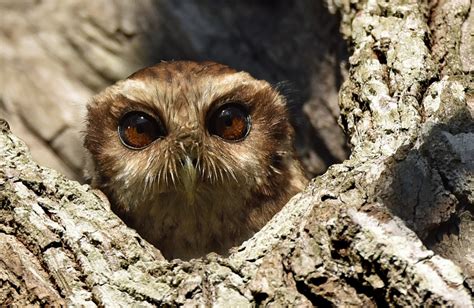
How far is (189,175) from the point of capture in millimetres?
3855

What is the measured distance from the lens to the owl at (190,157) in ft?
13.0

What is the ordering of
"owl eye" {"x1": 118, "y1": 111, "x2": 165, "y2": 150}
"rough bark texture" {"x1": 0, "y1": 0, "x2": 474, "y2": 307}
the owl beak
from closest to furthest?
"rough bark texture" {"x1": 0, "y1": 0, "x2": 474, "y2": 307}
the owl beak
"owl eye" {"x1": 118, "y1": 111, "x2": 165, "y2": 150}

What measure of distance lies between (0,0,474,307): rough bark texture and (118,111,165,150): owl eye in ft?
2.95

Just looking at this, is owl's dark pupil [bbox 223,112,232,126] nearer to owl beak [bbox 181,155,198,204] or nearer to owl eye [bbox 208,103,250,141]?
owl eye [bbox 208,103,250,141]

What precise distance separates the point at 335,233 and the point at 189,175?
1.37m

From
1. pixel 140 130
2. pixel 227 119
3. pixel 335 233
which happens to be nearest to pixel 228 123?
pixel 227 119

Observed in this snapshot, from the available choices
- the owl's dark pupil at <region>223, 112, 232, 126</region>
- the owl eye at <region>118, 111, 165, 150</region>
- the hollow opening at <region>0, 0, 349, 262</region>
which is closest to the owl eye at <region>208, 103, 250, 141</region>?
the owl's dark pupil at <region>223, 112, 232, 126</region>

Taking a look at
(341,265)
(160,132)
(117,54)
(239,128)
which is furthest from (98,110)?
(341,265)

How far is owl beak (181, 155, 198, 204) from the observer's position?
12.6 feet

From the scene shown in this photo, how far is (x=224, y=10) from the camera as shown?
17.6ft

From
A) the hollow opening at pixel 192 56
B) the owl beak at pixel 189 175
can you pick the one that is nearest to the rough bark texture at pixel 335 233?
the owl beak at pixel 189 175

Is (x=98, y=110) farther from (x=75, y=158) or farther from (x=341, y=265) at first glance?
(x=341, y=265)

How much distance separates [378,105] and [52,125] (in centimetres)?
292

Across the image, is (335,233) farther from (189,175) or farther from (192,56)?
(192,56)
